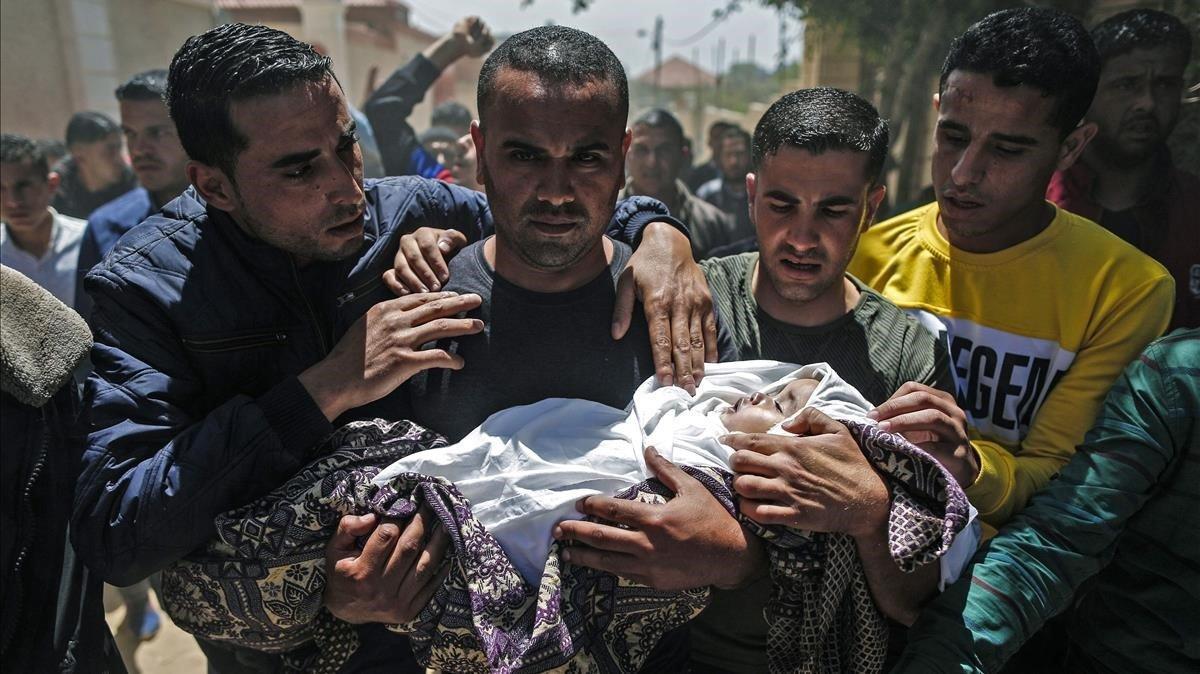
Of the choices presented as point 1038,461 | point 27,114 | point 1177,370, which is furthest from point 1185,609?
point 27,114

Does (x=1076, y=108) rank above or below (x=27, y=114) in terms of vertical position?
above

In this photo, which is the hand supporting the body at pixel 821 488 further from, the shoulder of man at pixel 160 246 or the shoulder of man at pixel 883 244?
the shoulder of man at pixel 160 246

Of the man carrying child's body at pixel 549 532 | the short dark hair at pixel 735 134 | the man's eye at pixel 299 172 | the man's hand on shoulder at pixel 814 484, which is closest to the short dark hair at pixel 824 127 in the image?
the man carrying child's body at pixel 549 532

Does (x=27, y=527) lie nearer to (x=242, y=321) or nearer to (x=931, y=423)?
(x=242, y=321)

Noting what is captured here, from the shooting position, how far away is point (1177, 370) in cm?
183

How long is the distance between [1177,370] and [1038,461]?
1.29 feet

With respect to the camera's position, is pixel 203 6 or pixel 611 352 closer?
pixel 611 352

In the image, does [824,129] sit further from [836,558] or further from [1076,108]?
[836,558]

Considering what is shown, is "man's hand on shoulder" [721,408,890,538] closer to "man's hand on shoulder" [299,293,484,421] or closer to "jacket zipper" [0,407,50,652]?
"man's hand on shoulder" [299,293,484,421]

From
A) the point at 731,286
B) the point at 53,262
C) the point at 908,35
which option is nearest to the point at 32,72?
the point at 53,262

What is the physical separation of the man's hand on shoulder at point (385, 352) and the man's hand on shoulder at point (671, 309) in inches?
17.3

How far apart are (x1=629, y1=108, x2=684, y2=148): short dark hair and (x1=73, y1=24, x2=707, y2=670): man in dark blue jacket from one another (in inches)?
155

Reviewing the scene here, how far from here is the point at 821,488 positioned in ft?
5.46

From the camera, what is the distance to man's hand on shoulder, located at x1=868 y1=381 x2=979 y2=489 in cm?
174
